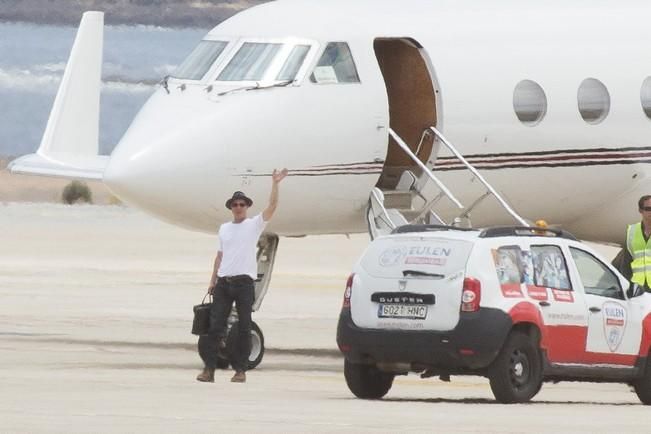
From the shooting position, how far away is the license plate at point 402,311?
2575cm

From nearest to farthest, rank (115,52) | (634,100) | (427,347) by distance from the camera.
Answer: (427,347), (634,100), (115,52)

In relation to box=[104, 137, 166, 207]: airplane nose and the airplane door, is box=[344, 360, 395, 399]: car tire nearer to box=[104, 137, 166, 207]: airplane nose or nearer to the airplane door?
box=[104, 137, 166, 207]: airplane nose

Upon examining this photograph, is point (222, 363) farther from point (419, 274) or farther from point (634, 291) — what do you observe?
point (634, 291)

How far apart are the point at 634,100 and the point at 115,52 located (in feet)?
134

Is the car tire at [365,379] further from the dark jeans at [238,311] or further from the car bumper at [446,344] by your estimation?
the dark jeans at [238,311]

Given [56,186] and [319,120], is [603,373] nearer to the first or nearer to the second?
[319,120]

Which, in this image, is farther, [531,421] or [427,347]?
[427,347]

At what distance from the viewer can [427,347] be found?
83.6 feet

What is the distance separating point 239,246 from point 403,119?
450 cm

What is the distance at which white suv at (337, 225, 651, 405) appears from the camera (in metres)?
25.5

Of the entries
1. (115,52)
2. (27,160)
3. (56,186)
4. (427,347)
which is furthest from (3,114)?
(427,347)

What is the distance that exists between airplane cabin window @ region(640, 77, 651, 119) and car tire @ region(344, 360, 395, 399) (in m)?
8.22

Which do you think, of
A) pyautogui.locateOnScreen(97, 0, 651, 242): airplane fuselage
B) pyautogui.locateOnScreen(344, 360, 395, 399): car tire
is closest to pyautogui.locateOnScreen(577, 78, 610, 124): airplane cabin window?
pyautogui.locateOnScreen(97, 0, 651, 242): airplane fuselage

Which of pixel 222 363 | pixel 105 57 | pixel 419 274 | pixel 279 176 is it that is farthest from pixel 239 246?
pixel 105 57
